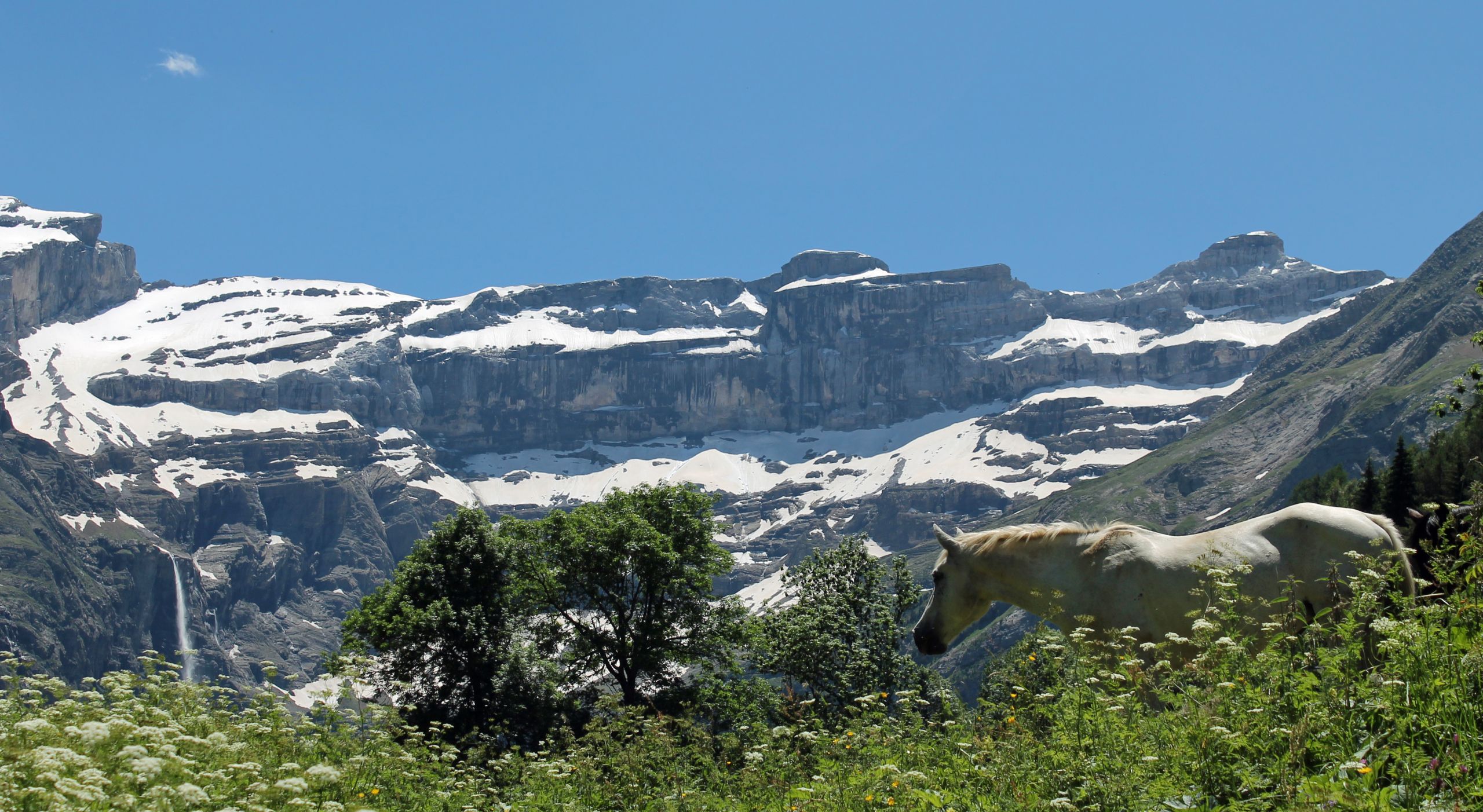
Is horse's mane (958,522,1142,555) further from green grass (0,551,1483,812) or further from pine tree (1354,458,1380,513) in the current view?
pine tree (1354,458,1380,513)

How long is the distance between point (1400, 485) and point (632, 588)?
69351mm

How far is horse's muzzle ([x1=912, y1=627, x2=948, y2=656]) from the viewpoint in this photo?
15898 millimetres

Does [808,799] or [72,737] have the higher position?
[72,737]

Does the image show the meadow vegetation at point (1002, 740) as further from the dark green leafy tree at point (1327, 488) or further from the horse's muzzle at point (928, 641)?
the dark green leafy tree at point (1327, 488)

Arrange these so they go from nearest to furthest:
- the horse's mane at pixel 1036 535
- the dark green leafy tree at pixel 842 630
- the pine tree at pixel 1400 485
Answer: the horse's mane at pixel 1036 535 → the dark green leafy tree at pixel 842 630 → the pine tree at pixel 1400 485

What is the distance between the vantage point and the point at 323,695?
13.2m

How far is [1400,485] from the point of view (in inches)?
3265

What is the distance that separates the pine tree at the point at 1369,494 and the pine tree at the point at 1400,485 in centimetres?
111

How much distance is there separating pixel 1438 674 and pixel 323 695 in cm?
1128

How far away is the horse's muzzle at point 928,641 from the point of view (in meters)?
15.9

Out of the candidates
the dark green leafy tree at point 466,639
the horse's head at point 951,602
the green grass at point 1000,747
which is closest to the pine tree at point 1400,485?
the dark green leafy tree at point 466,639

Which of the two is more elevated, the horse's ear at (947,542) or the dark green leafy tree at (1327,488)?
the horse's ear at (947,542)

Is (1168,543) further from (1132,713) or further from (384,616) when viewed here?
(384,616)

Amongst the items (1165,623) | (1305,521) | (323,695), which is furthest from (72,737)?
(1305,521)
